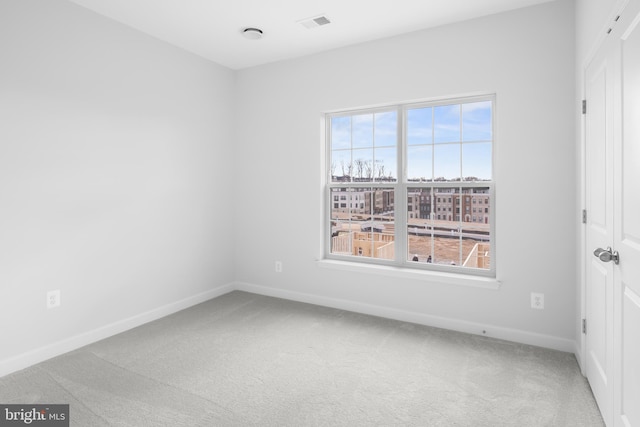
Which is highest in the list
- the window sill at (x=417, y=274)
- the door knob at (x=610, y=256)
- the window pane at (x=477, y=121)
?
the window pane at (x=477, y=121)

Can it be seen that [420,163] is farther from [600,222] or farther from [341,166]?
[600,222]

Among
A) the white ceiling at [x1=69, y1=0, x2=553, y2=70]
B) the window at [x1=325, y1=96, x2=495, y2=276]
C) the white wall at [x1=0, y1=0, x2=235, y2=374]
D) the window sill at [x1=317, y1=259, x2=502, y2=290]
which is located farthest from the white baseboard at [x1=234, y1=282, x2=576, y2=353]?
the white ceiling at [x1=69, y1=0, x2=553, y2=70]

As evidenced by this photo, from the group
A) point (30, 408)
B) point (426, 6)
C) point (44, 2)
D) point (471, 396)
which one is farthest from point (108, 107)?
point (471, 396)

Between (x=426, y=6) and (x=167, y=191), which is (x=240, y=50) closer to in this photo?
(x=167, y=191)

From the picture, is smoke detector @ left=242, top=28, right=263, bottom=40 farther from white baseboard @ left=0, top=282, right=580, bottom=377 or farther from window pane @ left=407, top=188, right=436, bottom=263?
white baseboard @ left=0, top=282, right=580, bottom=377

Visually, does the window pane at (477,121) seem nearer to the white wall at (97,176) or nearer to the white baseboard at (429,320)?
the white baseboard at (429,320)

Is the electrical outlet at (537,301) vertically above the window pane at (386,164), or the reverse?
the window pane at (386,164)

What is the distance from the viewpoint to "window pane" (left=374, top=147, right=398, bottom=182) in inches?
142

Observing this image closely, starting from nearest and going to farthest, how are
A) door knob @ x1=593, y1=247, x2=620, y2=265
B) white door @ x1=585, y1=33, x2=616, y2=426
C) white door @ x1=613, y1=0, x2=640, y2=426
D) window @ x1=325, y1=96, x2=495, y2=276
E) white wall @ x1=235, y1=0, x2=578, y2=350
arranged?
white door @ x1=613, y1=0, x2=640, y2=426, door knob @ x1=593, y1=247, x2=620, y2=265, white door @ x1=585, y1=33, x2=616, y2=426, white wall @ x1=235, y1=0, x2=578, y2=350, window @ x1=325, y1=96, x2=495, y2=276

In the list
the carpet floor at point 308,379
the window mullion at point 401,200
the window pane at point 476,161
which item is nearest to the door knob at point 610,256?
the carpet floor at point 308,379

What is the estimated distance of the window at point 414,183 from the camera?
3215 mm

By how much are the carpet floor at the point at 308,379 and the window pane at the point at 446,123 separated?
1.75 meters

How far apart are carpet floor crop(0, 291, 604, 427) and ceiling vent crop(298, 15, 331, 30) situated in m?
2.72

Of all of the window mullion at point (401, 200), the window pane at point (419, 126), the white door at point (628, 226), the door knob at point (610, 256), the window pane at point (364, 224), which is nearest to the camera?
the white door at point (628, 226)
